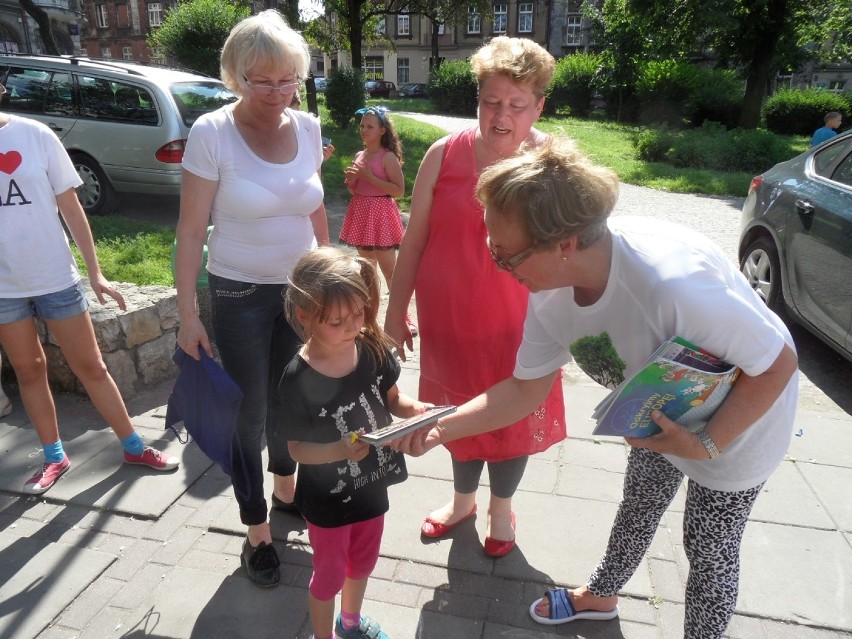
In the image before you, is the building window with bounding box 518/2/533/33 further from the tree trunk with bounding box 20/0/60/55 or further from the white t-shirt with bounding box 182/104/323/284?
the white t-shirt with bounding box 182/104/323/284

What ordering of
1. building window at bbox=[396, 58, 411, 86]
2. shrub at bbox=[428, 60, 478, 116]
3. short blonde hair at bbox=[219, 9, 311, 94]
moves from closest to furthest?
short blonde hair at bbox=[219, 9, 311, 94]
shrub at bbox=[428, 60, 478, 116]
building window at bbox=[396, 58, 411, 86]

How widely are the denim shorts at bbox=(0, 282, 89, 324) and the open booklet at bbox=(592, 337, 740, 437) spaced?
2.29 m

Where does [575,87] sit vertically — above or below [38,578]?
above

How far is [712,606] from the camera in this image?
180 centimetres

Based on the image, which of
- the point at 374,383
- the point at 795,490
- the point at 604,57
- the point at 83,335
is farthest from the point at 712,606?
the point at 604,57

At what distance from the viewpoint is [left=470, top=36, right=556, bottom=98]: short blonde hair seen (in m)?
2.09

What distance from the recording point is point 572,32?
4684cm

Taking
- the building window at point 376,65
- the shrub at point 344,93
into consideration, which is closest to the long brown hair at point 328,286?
the shrub at point 344,93

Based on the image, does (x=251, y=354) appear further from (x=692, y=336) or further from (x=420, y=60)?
(x=420, y=60)

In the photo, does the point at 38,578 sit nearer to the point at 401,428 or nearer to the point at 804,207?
the point at 401,428

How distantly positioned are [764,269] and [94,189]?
701 centimetres

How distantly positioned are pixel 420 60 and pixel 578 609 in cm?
5528

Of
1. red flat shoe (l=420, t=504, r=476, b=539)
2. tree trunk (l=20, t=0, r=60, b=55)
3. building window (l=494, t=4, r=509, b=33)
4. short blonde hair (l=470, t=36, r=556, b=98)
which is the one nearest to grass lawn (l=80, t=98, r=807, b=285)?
short blonde hair (l=470, t=36, r=556, b=98)

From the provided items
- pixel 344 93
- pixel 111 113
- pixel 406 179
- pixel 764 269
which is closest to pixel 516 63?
pixel 764 269
